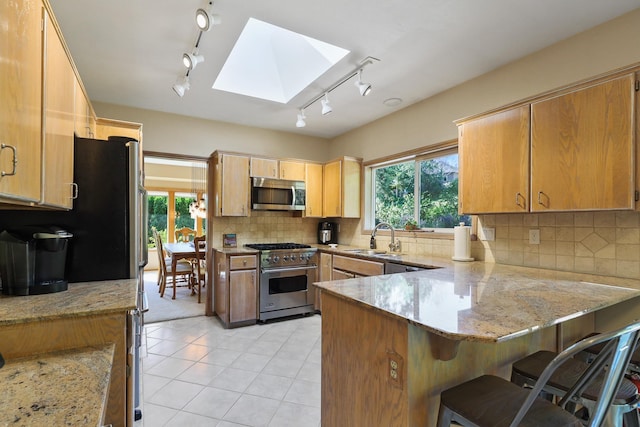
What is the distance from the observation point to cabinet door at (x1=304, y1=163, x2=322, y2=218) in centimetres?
449

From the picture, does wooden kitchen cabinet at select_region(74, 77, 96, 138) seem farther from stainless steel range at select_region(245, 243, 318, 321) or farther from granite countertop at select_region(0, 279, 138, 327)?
stainless steel range at select_region(245, 243, 318, 321)

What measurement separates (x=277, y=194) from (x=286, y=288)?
1.26m

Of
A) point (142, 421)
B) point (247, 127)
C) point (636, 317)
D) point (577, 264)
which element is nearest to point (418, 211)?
point (577, 264)

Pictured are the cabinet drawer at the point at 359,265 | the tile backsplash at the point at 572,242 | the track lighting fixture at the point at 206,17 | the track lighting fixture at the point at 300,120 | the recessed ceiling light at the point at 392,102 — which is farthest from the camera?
the track lighting fixture at the point at 300,120

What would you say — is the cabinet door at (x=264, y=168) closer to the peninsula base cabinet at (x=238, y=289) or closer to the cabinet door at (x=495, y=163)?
the peninsula base cabinet at (x=238, y=289)

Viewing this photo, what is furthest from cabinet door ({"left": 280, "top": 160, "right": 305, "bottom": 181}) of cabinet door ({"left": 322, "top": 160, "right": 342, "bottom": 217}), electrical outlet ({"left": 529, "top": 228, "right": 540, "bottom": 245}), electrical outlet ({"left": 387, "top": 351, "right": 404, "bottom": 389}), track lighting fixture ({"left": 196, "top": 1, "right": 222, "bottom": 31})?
electrical outlet ({"left": 387, "top": 351, "right": 404, "bottom": 389})

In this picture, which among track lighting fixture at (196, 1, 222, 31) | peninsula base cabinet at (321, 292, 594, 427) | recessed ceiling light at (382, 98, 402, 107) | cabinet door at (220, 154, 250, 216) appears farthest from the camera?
cabinet door at (220, 154, 250, 216)

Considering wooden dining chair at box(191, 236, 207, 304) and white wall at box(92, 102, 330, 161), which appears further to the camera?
wooden dining chair at box(191, 236, 207, 304)

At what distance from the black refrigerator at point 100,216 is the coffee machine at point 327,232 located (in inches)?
119

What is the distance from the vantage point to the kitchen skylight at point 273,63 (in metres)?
2.59

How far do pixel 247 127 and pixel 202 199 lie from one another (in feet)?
13.0

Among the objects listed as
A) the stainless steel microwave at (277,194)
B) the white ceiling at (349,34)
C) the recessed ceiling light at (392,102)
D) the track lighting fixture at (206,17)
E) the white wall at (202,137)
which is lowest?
the stainless steel microwave at (277,194)

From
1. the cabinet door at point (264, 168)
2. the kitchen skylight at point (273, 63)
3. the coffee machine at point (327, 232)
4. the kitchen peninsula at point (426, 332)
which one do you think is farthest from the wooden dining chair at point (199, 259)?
the kitchen peninsula at point (426, 332)

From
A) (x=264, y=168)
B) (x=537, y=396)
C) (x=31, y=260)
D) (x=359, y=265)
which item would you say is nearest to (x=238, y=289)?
(x=359, y=265)
